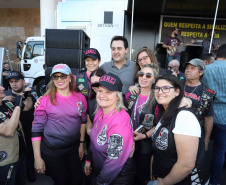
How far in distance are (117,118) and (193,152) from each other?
64 cm

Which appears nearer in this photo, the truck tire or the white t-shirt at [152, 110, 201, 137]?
the white t-shirt at [152, 110, 201, 137]

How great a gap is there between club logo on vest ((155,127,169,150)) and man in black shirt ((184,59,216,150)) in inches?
44.4

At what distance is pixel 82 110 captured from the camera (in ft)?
6.82

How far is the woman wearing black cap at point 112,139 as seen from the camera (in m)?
1.31

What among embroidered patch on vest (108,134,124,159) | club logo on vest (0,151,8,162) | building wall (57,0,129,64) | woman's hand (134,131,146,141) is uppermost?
building wall (57,0,129,64)

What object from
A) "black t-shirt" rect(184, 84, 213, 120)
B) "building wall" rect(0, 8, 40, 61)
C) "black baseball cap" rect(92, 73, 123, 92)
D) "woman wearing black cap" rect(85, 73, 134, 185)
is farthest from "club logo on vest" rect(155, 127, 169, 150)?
"building wall" rect(0, 8, 40, 61)

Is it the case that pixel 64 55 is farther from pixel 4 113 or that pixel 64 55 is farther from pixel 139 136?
pixel 139 136

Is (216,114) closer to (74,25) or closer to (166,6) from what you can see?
(166,6)

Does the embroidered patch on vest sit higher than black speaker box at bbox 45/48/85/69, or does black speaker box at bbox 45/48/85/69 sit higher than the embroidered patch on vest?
black speaker box at bbox 45/48/85/69

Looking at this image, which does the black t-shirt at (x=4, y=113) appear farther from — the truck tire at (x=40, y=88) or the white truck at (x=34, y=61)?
the white truck at (x=34, y=61)

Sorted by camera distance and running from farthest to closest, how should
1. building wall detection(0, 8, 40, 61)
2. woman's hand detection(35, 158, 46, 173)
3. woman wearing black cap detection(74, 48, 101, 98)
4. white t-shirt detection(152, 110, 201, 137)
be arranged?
building wall detection(0, 8, 40, 61), woman wearing black cap detection(74, 48, 101, 98), woman's hand detection(35, 158, 46, 173), white t-shirt detection(152, 110, 201, 137)

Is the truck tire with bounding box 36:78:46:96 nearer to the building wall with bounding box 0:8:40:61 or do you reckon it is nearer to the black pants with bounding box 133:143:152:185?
the black pants with bounding box 133:143:152:185

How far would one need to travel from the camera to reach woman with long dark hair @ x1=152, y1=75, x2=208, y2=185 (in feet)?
3.79

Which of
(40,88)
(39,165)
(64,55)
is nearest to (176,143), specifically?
(39,165)
